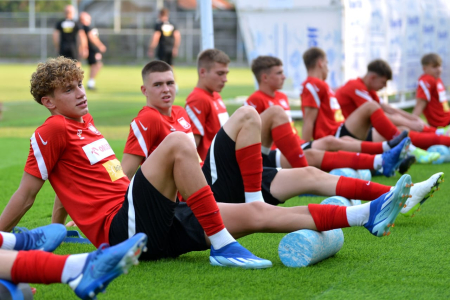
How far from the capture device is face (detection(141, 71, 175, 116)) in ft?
14.2

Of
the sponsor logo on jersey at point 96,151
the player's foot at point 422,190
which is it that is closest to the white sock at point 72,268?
the sponsor logo on jersey at point 96,151

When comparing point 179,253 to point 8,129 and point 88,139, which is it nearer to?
point 88,139

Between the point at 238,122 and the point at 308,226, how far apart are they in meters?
0.86

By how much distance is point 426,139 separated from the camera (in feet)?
25.6

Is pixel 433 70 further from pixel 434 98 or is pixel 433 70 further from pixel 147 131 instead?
pixel 147 131

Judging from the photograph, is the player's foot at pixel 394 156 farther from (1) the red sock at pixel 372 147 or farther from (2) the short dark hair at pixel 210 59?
(2) the short dark hair at pixel 210 59

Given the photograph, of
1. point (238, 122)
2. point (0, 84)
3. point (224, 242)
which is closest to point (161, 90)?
point (238, 122)

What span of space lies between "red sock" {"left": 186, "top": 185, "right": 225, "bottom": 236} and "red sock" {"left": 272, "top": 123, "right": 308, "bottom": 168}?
72.1 inches

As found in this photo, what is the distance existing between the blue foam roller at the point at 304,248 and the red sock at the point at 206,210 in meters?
0.38

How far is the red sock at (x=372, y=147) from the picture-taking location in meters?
6.48

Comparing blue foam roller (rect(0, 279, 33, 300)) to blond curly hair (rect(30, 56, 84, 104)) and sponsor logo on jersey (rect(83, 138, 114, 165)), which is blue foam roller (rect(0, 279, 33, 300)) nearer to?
sponsor logo on jersey (rect(83, 138, 114, 165))

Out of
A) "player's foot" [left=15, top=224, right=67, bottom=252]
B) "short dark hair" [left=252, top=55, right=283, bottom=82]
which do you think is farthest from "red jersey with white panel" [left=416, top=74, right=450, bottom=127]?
"player's foot" [left=15, top=224, right=67, bottom=252]

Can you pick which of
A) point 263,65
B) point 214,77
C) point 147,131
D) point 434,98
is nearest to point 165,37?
point 434,98

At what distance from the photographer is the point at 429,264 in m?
3.38
